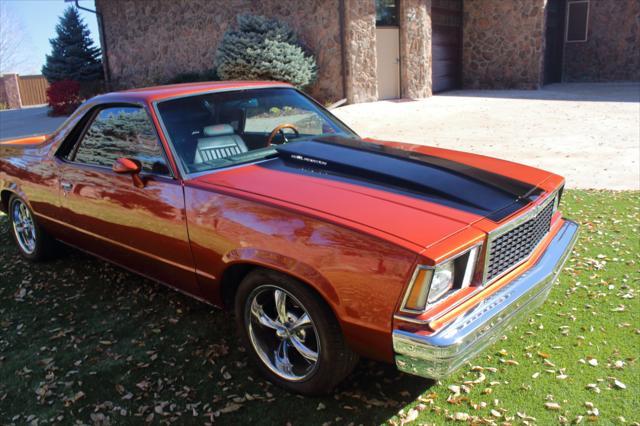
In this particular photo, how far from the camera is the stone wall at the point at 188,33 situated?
46.6 feet

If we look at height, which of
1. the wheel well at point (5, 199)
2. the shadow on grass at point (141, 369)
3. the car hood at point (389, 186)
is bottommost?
the shadow on grass at point (141, 369)

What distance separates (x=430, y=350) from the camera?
2.27 meters

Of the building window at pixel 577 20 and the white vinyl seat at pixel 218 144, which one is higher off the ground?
the building window at pixel 577 20

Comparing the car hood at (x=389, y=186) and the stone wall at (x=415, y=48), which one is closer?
the car hood at (x=389, y=186)

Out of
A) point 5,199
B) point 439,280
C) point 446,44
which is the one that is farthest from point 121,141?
point 446,44

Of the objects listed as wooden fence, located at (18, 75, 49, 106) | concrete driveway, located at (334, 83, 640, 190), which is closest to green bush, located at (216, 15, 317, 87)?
Answer: concrete driveway, located at (334, 83, 640, 190)

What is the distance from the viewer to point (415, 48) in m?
14.9

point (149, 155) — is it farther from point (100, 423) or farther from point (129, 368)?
point (100, 423)

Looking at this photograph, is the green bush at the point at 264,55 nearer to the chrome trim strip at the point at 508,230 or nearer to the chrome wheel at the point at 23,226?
the chrome wheel at the point at 23,226

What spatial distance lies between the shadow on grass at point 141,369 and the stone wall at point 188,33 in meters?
10.9

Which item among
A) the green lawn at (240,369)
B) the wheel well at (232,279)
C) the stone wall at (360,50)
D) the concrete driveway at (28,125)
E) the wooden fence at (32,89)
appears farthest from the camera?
the wooden fence at (32,89)

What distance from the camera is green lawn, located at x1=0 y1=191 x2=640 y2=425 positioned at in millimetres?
2801

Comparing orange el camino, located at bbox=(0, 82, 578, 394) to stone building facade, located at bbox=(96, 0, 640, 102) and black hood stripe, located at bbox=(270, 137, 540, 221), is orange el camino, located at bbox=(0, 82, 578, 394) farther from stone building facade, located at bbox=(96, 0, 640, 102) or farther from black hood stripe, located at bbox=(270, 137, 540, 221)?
stone building facade, located at bbox=(96, 0, 640, 102)

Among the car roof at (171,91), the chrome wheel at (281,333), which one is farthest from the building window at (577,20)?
the chrome wheel at (281,333)
